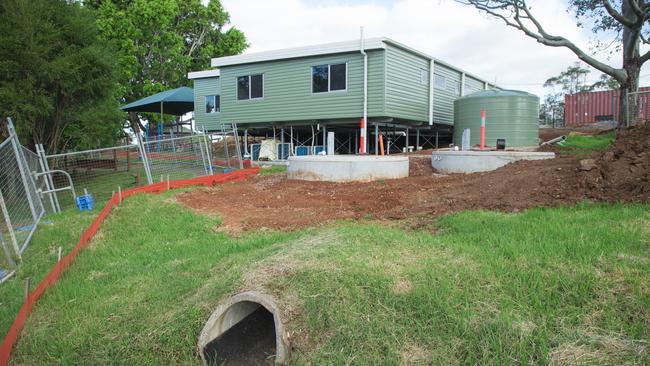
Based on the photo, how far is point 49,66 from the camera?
1040 cm

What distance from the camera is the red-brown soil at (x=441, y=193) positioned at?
5285 millimetres

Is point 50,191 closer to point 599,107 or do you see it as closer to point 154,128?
point 154,128

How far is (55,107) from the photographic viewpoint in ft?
37.4

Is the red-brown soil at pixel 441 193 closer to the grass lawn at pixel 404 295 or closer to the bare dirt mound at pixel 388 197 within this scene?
the bare dirt mound at pixel 388 197

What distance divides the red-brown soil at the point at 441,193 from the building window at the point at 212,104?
12.4m

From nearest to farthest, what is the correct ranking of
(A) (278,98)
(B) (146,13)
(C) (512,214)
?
(C) (512,214) → (A) (278,98) → (B) (146,13)

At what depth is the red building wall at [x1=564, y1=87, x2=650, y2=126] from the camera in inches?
972

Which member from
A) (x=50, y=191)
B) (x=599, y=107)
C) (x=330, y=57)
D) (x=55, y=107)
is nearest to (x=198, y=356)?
(x=50, y=191)

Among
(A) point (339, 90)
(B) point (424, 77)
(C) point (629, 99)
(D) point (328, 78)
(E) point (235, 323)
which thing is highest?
(B) point (424, 77)

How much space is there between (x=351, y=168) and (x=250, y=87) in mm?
9234

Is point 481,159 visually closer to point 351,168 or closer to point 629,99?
point 351,168

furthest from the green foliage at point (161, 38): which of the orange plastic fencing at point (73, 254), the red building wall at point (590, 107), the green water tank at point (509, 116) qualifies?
the red building wall at point (590, 107)

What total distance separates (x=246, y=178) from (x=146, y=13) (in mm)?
18681

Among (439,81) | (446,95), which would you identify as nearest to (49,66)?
(439,81)
